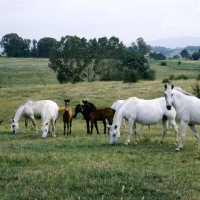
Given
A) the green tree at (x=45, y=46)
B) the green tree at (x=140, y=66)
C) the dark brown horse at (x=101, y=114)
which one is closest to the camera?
the dark brown horse at (x=101, y=114)

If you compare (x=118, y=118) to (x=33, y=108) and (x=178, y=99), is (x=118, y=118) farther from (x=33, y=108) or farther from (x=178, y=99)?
(x=33, y=108)

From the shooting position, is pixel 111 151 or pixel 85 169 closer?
pixel 85 169

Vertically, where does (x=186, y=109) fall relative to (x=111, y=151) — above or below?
above

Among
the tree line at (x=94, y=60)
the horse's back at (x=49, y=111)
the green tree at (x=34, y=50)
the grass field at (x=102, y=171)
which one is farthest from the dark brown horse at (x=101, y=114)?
the green tree at (x=34, y=50)

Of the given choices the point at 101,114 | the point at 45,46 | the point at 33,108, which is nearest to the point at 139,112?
the point at 101,114

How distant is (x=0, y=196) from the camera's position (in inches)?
261

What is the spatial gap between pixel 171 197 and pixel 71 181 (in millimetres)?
2109

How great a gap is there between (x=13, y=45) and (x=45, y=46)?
11778 millimetres

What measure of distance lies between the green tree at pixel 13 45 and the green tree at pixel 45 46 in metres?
6.63

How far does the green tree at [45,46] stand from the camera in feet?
424

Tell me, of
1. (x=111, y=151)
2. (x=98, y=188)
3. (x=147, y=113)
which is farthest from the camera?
(x=147, y=113)

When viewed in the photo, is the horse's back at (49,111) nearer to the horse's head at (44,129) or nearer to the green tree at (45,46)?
the horse's head at (44,129)

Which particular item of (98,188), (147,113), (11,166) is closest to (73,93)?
(147,113)

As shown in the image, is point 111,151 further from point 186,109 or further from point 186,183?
point 186,183
